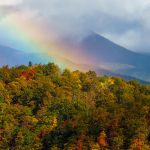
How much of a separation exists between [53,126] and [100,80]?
3809cm

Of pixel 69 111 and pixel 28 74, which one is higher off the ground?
pixel 28 74

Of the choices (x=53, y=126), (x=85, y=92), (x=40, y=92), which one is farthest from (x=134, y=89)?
(x=53, y=126)

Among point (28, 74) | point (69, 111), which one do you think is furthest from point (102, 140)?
point (28, 74)

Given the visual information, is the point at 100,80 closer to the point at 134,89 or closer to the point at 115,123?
the point at 134,89

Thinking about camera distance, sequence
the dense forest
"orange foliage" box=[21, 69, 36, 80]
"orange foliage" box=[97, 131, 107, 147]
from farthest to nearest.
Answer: "orange foliage" box=[21, 69, 36, 80], the dense forest, "orange foliage" box=[97, 131, 107, 147]

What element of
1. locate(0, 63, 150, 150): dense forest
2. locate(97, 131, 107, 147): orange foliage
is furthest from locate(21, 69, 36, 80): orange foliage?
locate(97, 131, 107, 147): orange foliage

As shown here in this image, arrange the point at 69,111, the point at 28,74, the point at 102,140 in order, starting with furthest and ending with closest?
the point at 28,74 < the point at 69,111 < the point at 102,140

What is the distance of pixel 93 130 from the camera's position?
325 ft

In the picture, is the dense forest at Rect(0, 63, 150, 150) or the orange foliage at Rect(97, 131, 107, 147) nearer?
the orange foliage at Rect(97, 131, 107, 147)

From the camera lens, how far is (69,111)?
114 meters

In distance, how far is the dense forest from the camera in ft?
314

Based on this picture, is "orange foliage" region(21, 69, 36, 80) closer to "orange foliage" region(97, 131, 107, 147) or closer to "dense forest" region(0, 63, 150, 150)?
"dense forest" region(0, 63, 150, 150)

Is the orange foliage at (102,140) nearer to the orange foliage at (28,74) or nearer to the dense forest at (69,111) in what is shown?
the dense forest at (69,111)

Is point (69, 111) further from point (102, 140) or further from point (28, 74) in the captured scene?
point (28, 74)
